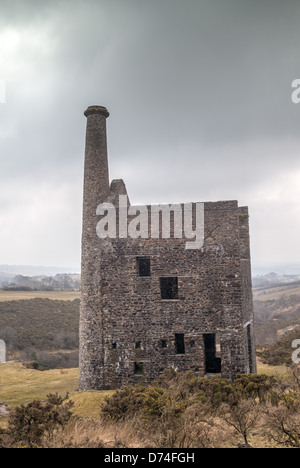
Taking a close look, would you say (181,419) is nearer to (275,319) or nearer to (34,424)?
(34,424)

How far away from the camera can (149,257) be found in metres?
15.9

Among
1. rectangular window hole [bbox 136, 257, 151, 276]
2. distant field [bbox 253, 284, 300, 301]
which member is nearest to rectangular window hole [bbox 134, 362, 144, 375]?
rectangular window hole [bbox 136, 257, 151, 276]

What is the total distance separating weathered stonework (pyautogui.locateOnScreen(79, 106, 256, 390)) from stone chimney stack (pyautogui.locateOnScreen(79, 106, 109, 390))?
40 mm

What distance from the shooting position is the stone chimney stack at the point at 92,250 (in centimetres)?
1554

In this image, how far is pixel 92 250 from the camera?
16.2 m

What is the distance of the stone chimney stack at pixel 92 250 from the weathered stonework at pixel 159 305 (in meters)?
0.04

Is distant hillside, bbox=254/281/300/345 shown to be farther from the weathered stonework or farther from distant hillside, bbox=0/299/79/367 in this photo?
the weathered stonework

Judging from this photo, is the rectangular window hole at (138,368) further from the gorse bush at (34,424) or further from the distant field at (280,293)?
the distant field at (280,293)

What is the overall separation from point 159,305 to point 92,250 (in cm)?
359

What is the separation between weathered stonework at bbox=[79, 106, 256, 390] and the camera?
14.7m

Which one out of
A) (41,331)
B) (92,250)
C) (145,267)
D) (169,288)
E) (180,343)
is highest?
(92,250)

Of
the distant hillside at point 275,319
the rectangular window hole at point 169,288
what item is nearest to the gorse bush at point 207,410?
the rectangular window hole at point 169,288

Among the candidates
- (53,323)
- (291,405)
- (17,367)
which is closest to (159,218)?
(291,405)

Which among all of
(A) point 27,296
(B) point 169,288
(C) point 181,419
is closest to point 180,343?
(B) point 169,288
